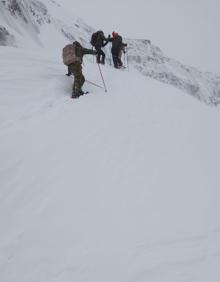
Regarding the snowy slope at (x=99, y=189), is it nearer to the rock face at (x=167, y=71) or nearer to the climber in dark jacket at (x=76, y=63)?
the climber in dark jacket at (x=76, y=63)

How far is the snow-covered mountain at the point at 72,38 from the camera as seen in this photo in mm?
16975

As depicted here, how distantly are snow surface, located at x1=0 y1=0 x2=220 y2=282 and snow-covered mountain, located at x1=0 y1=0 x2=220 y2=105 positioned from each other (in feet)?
23.6

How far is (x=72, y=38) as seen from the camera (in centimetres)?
3012

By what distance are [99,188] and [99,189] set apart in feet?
0.11

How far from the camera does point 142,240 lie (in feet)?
16.6

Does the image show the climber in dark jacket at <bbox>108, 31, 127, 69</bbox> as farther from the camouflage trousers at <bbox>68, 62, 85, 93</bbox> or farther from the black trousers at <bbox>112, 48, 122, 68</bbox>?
the camouflage trousers at <bbox>68, 62, 85, 93</bbox>

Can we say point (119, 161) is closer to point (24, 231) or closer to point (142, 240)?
point (142, 240)

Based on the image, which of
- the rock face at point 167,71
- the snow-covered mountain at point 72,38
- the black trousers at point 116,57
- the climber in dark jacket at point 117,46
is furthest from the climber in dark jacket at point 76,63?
the rock face at point 167,71

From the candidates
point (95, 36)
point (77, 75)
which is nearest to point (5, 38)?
point (95, 36)

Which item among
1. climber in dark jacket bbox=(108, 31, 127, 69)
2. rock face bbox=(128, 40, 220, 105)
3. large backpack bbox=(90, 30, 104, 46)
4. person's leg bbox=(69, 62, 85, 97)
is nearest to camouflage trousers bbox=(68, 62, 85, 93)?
person's leg bbox=(69, 62, 85, 97)

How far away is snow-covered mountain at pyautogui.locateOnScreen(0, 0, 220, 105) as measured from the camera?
17.0 metres

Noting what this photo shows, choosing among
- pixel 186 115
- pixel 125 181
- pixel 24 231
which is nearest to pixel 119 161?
pixel 125 181

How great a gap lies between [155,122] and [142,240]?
5.32 metres

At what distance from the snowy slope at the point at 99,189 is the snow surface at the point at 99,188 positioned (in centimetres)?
2
